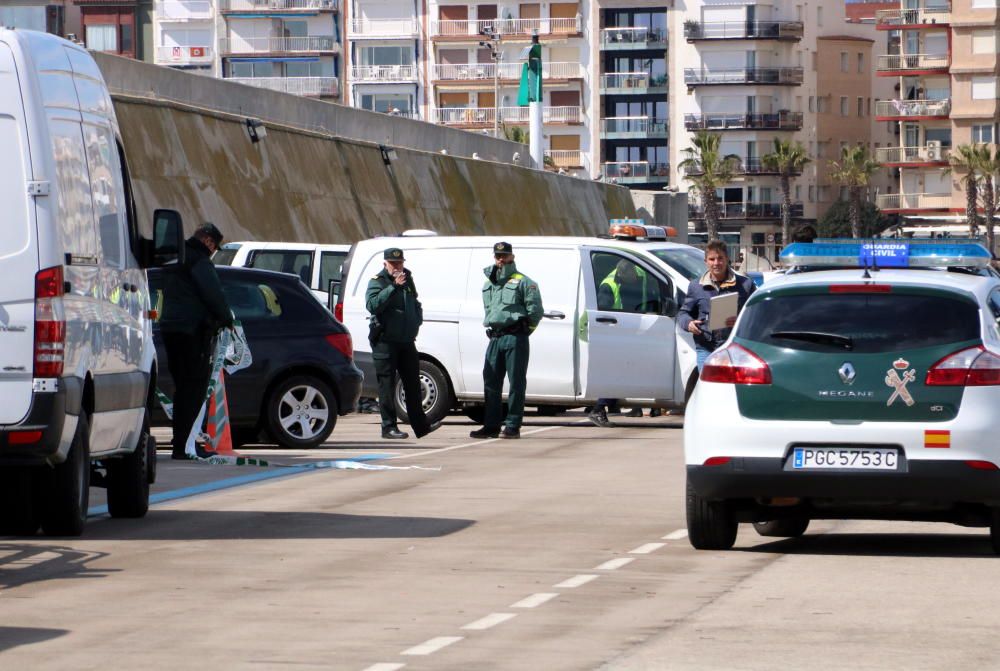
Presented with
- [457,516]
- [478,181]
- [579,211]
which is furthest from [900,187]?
[457,516]

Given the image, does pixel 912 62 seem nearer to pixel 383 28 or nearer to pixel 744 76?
pixel 744 76

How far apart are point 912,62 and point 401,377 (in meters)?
124

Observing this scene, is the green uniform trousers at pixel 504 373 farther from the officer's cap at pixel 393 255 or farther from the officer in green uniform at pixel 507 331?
the officer's cap at pixel 393 255

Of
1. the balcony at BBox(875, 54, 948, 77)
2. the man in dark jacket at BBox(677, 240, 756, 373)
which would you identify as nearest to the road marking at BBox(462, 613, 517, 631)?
the man in dark jacket at BBox(677, 240, 756, 373)

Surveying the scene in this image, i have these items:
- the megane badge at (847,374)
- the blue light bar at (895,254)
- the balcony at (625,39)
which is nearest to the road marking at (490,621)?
the megane badge at (847,374)

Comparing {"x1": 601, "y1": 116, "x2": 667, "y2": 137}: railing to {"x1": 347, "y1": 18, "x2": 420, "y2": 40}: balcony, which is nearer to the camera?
{"x1": 347, "y1": 18, "x2": 420, "y2": 40}: balcony

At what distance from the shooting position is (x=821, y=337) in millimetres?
11734

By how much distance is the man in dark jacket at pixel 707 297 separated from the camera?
19484 millimetres

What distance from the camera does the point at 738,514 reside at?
12023 millimetres

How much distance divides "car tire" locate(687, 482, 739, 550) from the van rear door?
11.3 feet

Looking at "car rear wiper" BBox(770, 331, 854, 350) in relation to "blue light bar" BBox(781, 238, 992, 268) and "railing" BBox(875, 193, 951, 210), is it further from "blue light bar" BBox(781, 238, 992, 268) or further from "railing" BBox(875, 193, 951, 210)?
"railing" BBox(875, 193, 951, 210)

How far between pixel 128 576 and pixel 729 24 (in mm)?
136136

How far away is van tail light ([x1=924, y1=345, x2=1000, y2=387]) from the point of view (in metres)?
11.5

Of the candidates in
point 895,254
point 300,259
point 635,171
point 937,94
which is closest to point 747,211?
point 635,171
